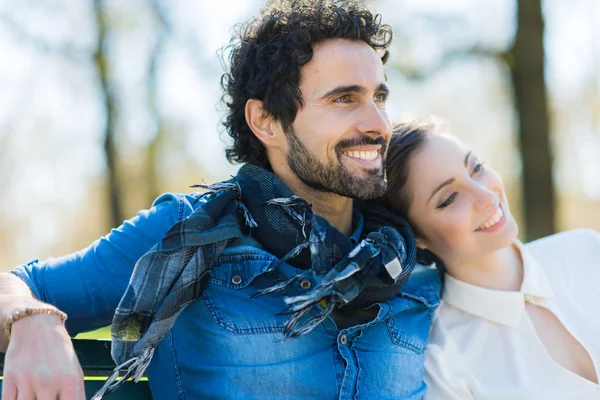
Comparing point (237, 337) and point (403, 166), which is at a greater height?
point (403, 166)

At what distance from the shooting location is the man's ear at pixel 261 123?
10.3 ft

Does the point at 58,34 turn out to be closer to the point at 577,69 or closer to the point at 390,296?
the point at 577,69

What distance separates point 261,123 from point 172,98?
11244mm

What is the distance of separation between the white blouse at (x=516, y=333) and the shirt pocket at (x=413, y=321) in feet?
0.22

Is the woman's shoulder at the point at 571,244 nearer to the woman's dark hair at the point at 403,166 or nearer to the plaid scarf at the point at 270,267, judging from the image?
the woman's dark hair at the point at 403,166

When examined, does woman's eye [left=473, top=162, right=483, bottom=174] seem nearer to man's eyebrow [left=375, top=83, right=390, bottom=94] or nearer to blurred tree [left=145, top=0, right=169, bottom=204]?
man's eyebrow [left=375, top=83, right=390, bottom=94]

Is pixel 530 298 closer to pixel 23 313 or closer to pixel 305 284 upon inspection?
pixel 305 284

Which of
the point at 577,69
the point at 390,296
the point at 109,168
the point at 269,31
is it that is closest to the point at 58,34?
the point at 109,168

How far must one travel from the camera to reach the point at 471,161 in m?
3.13

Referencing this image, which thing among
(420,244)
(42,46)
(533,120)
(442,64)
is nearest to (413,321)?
(420,244)

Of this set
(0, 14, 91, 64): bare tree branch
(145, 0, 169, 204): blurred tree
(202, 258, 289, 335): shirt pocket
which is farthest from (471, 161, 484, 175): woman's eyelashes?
(145, 0, 169, 204): blurred tree

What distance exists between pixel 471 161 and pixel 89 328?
5.64ft

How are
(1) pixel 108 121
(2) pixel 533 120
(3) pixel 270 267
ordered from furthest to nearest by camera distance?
(1) pixel 108 121
(2) pixel 533 120
(3) pixel 270 267

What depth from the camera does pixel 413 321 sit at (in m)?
2.90
